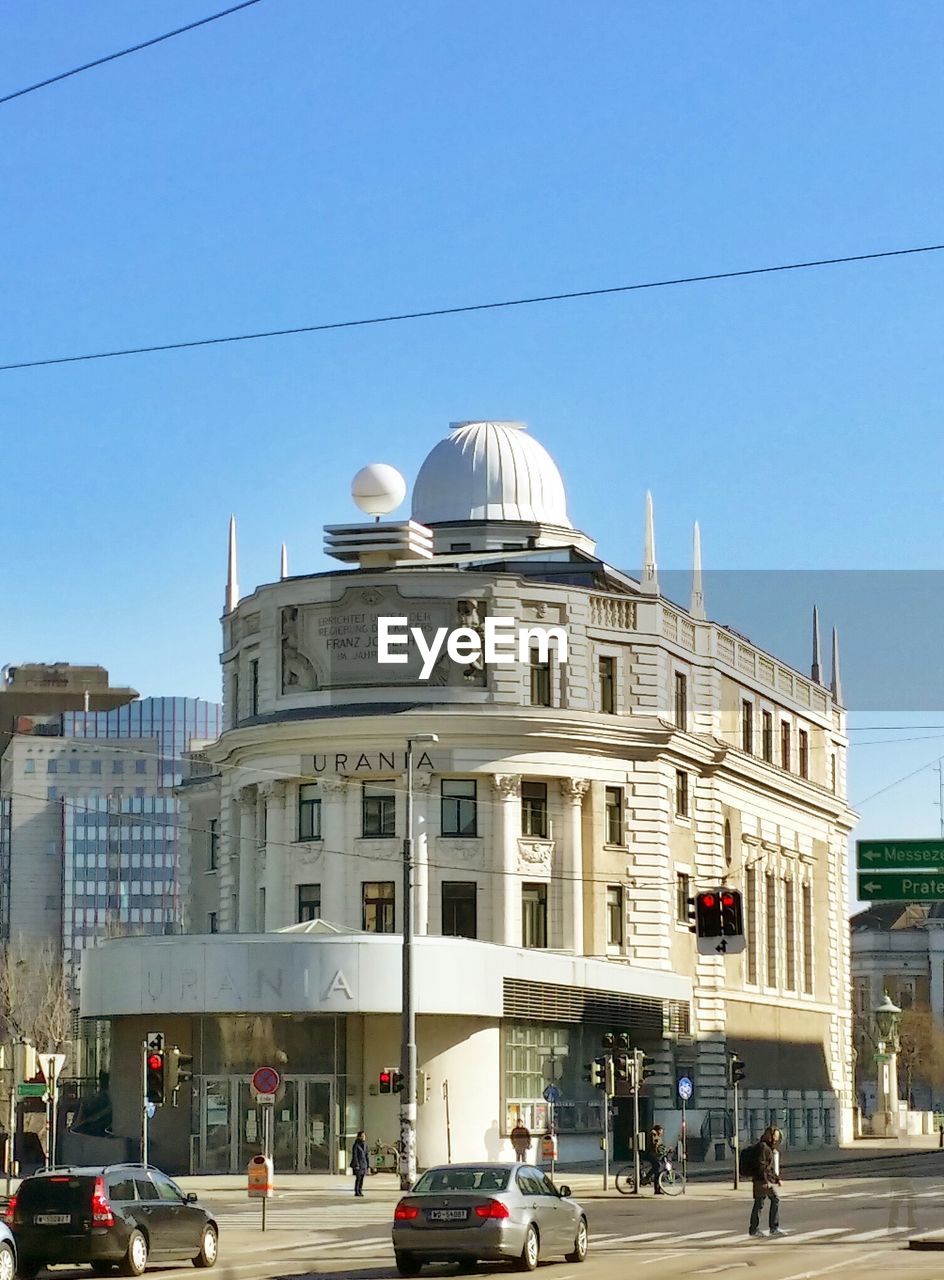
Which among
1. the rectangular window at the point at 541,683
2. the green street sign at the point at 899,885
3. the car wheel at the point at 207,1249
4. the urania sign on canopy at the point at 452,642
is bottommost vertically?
the car wheel at the point at 207,1249

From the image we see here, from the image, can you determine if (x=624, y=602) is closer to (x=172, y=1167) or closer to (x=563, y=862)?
(x=563, y=862)

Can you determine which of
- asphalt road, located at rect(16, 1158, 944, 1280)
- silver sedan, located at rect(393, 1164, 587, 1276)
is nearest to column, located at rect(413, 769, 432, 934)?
asphalt road, located at rect(16, 1158, 944, 1280)

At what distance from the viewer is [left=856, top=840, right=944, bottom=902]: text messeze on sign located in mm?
49031

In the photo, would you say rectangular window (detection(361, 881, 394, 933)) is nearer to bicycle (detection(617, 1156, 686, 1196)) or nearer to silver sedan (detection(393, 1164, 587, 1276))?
bicycle (detection(617, 1156, 686, 1196))

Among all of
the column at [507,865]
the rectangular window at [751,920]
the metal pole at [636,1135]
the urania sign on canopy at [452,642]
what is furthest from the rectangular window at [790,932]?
the metal pole at [636,1135]

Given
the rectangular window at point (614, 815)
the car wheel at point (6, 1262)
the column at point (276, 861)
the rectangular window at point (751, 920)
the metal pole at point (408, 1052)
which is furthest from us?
the rectangular window at point (751, 920)

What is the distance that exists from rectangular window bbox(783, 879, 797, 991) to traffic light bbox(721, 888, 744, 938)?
48766mm

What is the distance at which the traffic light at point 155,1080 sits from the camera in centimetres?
4547

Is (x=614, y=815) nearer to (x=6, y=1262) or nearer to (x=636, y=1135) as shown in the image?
(x=636, y=1135)

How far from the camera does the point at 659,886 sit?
7694cm

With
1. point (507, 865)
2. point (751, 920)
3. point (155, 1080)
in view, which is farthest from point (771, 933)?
point (155, 1080)

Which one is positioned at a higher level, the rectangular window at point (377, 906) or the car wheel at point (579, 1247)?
the rectangular window at point (377, 906)

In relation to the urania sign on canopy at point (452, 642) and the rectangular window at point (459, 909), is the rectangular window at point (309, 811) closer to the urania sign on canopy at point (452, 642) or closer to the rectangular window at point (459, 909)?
the rectangular window at point (459, 909)

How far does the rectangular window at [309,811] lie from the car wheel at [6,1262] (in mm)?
46533
